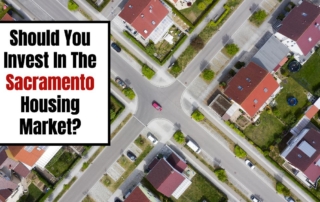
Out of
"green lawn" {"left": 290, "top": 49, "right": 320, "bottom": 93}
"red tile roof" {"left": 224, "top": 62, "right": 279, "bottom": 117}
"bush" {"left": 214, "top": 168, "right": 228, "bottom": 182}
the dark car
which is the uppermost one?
"green lawn" {"left": 290, "top": 49, "right": 320, "bottom": 93}

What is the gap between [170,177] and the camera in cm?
6322

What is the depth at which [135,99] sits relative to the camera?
67500 mm

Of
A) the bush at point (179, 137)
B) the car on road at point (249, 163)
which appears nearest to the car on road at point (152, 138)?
the bush at point (179, 137)

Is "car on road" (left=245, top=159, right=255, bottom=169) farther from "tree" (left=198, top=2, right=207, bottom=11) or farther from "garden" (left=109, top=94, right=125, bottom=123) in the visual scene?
"tree" (left=198, top=2, right=207, bottom=11)

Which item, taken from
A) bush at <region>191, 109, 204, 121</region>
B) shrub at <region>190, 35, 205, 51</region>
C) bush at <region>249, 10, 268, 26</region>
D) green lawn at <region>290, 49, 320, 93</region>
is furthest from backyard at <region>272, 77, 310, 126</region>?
shrub at <region>190, 35, 205, 51</region>

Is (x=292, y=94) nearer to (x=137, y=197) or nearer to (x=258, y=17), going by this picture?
(x=258, y=17)

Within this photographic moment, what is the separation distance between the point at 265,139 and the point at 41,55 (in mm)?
49578

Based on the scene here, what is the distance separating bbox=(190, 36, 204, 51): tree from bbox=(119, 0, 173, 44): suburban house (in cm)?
865

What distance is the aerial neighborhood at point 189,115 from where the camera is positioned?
216 ft

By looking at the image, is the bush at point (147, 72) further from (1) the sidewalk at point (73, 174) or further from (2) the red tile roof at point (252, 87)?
(1) the sidewalk at point (73, 174)

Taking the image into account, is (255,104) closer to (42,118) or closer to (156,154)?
(156,154)

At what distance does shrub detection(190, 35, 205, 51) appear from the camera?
6681 cm

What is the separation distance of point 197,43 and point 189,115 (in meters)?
16.4

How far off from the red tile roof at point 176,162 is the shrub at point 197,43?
24.5m
